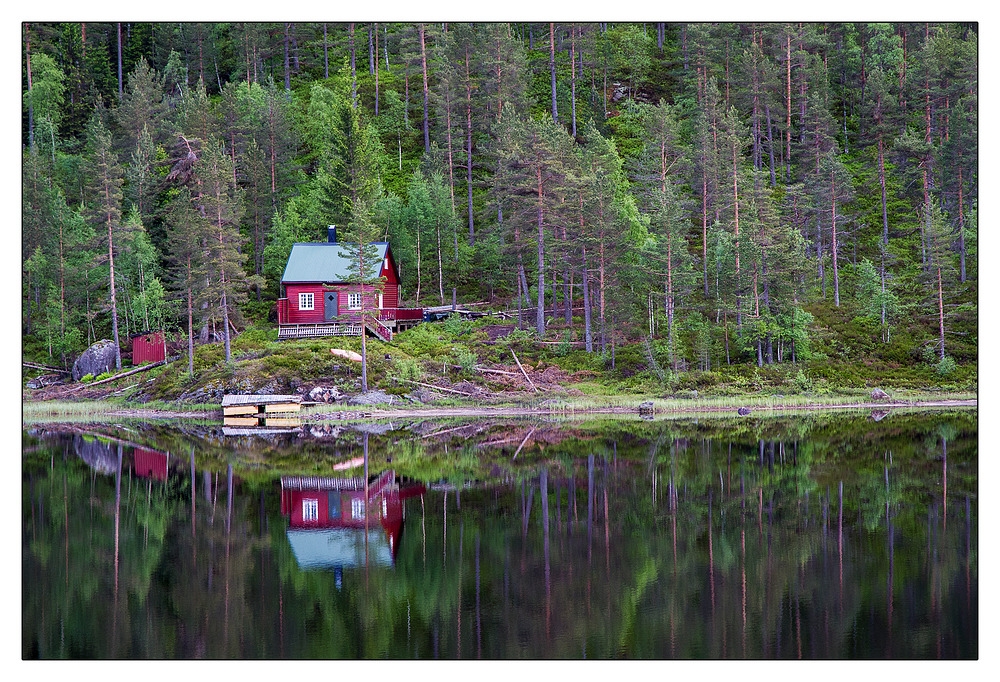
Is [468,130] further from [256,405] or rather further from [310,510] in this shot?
[310,510]

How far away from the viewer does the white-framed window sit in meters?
20.0

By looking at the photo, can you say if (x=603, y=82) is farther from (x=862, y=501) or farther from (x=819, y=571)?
(x=819, y=571)

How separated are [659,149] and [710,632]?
50.1m

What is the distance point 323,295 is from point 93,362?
12.3 meters

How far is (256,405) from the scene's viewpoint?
38219 millimetres

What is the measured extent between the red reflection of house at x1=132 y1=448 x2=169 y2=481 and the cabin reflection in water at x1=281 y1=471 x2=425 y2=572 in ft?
12.8

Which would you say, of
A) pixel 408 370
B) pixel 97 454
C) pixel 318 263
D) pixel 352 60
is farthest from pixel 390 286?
pixel 352 60

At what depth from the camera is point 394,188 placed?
2484 inches

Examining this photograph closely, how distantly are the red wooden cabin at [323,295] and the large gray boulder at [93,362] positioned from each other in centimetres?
862

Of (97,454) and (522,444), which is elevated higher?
(97,454)

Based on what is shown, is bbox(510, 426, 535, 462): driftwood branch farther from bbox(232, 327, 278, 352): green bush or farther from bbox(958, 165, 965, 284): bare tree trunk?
bbox(958, 165, 965, 284): bare tree trunk

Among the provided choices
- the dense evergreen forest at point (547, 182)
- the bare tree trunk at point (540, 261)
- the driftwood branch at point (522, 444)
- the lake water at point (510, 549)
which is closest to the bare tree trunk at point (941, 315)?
Result: the dense evergreen forest at point (547, 182)

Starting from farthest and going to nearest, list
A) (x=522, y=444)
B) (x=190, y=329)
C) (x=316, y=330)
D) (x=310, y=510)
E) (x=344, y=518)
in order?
(x=316, y=330) < (x=190, y=329) < (x=522, y=444) < (x=310, y=510) < (x=344, y=518)

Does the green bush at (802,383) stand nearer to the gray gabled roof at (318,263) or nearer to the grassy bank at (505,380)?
the grassy bank at (505,380)
